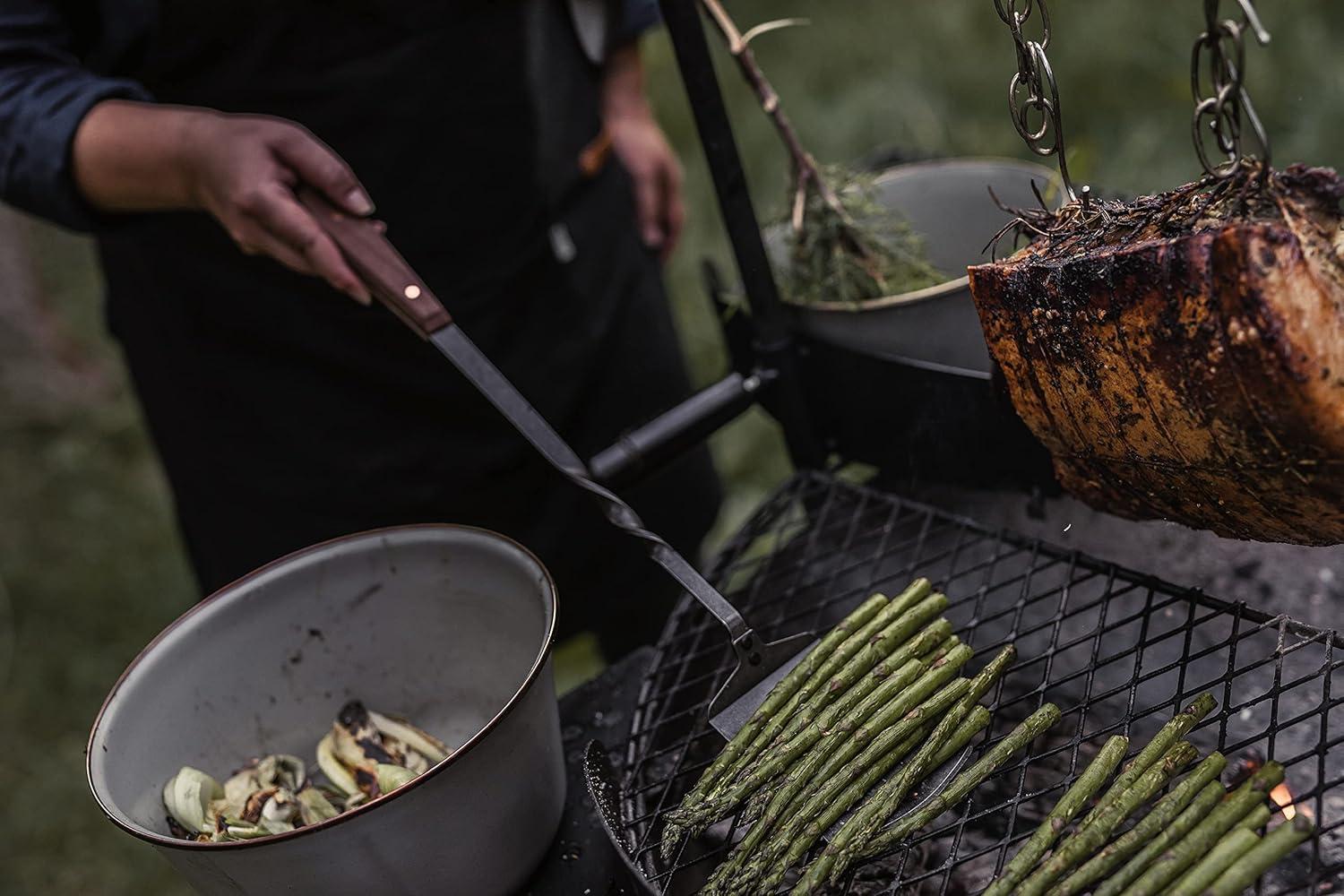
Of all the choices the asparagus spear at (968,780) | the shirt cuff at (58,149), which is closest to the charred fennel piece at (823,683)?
the asparagus spear at (968,780)

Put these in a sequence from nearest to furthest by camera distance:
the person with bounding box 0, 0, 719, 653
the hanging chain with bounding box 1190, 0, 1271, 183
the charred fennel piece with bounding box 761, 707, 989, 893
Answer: the hanging chain with bounding box 1190, 0, 1271, 183, the charred fennel piece with bounding box 761, 707, 989, 893, the person with bounding box 0, 0, 719, 653

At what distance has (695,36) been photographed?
8.09 feet

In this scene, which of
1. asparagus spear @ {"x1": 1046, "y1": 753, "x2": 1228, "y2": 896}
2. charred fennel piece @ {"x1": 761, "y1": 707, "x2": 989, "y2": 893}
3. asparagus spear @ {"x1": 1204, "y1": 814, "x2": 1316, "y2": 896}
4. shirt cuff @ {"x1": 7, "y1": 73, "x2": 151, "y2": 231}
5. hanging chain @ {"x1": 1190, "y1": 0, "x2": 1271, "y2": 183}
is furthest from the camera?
shirt cuff @ {"x1": 7, "y1": 73, "x2": 151, "y2": 231}

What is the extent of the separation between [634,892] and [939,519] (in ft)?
3.59

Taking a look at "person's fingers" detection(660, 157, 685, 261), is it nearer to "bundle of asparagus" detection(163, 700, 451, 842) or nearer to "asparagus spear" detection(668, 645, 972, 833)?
"bundle of asparagus" detection(163, 700, 451, 842)

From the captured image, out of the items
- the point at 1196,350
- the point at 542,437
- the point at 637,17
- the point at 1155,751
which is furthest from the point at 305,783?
the point at 637,17

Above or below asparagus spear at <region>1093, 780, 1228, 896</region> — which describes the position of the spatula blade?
below

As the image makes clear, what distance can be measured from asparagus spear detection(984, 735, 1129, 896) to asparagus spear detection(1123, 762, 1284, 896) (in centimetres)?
14

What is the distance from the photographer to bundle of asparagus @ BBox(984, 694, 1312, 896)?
61.5 inches

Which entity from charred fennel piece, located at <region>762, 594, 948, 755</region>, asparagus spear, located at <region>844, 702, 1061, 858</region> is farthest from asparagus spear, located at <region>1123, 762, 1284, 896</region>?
charred fennel piece, located at <region>762, 594, 948, 755</region>

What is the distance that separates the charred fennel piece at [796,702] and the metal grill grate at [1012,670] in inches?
2.2

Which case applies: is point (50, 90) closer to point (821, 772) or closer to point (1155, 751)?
point (821, 772)

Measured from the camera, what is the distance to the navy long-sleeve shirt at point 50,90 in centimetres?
259

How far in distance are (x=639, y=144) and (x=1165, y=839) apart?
2991 millimetres
